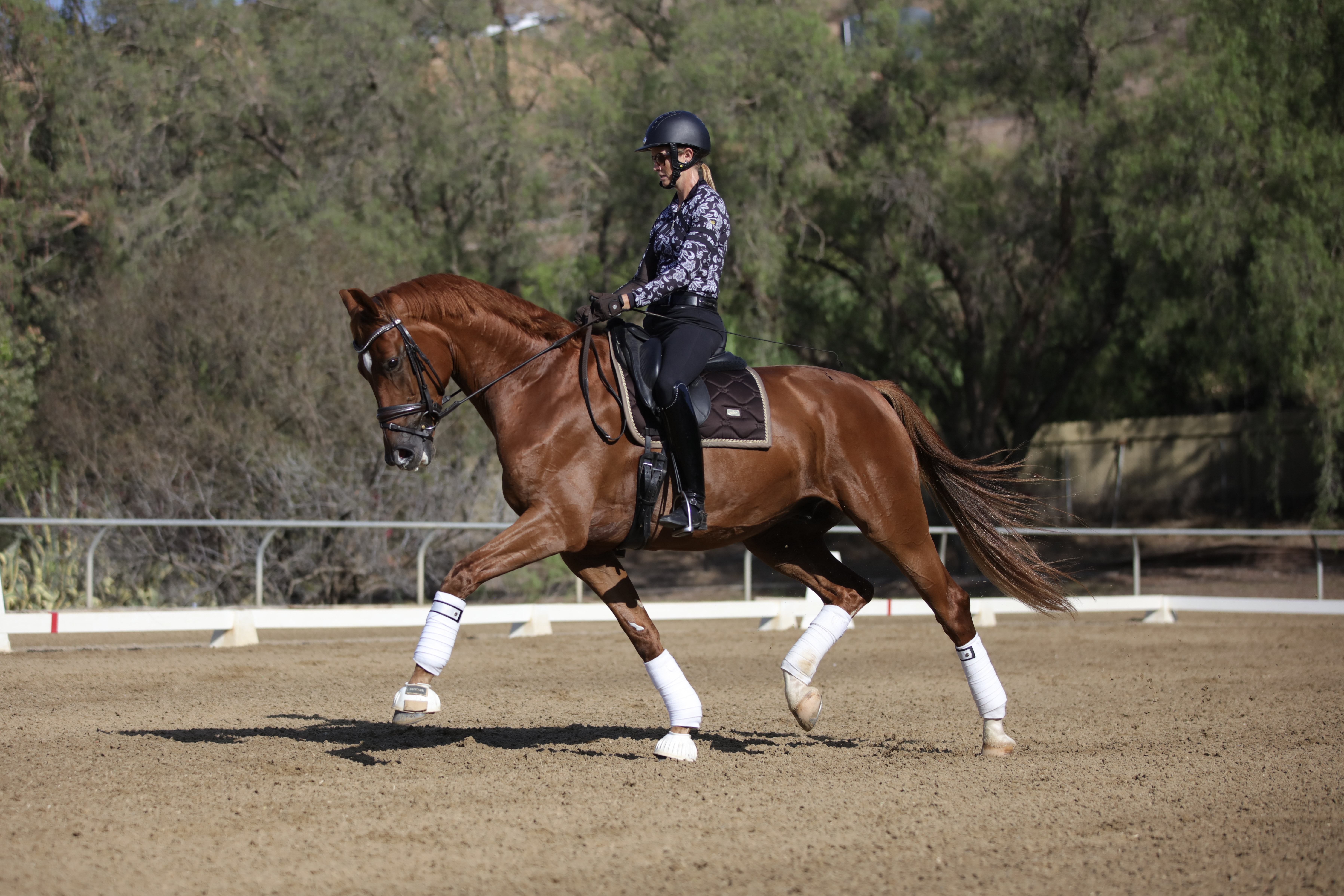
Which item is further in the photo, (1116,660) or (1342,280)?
(1342,280)

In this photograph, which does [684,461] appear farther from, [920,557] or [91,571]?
[91,571]

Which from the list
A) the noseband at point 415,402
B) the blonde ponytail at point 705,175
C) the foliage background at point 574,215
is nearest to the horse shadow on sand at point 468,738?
the noseband at point 415,402

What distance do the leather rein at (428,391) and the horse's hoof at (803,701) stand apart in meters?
1.54

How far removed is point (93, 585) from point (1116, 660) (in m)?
12.2

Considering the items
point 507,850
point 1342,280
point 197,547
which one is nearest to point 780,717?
point 507,850

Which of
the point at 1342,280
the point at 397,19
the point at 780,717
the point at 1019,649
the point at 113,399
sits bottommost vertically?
the point at 1019,649

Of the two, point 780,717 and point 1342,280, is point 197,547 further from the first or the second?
point 1342,280

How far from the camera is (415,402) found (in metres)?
5.88

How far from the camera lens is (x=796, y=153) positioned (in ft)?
75.0

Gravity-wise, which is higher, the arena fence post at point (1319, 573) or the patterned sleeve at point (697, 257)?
the patterned sleeve at point (697, 257)

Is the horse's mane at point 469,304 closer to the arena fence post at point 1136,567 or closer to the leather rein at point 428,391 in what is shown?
the leather rein at point 428,391

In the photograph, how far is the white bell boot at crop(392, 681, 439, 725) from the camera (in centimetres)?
518

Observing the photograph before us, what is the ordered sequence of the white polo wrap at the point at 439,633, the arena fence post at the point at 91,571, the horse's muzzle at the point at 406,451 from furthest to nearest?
the arena fence post at the point at 91,571 < the horse's muzzle at the point at 406,451 < the white polo wrap at the point at 439,633

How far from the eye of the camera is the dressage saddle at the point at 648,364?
600 centimetres
